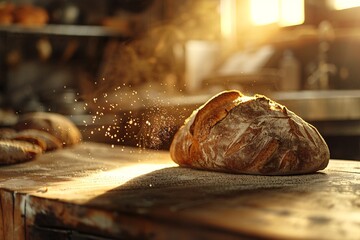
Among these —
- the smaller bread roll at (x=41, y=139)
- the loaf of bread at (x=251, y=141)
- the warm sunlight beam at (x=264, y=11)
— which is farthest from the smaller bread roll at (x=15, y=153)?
the warm sunlight beam at (x=264, y=11)

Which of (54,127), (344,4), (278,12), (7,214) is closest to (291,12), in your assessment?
(278,12)

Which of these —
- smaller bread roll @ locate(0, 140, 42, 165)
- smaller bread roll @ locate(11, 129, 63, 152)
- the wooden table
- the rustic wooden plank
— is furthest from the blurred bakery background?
the rustic wooden plank

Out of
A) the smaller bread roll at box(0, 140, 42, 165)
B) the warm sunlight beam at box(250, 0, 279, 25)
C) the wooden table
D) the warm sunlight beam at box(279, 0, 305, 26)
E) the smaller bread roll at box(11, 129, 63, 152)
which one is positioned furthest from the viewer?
the warm sunlight beam at box(250, 0, 279, 25)

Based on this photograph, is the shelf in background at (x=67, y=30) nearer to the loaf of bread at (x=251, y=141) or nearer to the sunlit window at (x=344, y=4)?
the sunlit window at (x=344, y=4)

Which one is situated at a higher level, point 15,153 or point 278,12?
point 278,12

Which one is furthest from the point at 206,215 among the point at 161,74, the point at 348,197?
the point at 161,74

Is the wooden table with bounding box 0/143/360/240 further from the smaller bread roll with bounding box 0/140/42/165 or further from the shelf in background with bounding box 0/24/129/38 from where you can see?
the shelf in background with bounding box 0/24/129/38

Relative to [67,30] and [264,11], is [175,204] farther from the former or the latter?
[67,30]
